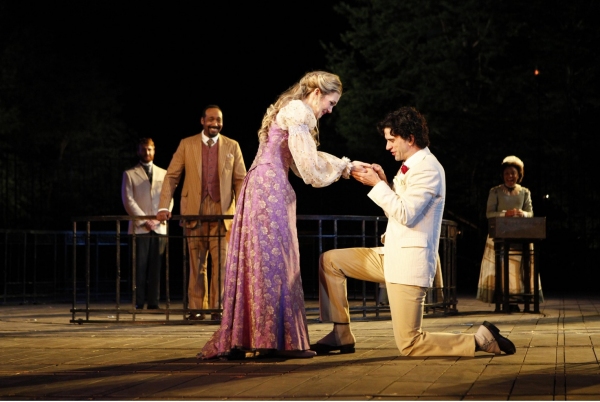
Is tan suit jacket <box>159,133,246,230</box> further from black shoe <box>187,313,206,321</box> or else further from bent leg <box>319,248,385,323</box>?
bent leg <box>319,248,385,323</box>

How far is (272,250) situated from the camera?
6543 millimetres

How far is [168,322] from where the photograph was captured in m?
9.54

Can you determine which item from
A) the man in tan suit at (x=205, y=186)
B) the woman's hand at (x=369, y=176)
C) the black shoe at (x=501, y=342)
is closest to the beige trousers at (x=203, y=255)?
the man in tan suit at (x=205, y=186)

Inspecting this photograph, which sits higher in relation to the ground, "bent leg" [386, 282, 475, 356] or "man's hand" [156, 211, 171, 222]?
"man's hand" [156, 211, 171, 222]

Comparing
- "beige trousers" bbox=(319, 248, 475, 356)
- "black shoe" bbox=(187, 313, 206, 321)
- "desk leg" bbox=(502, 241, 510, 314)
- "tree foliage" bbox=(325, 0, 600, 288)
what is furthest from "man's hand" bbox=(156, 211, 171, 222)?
"tree foliage" bbox=(325, 0, 600, 288)

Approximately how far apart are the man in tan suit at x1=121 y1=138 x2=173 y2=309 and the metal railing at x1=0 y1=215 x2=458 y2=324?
299 millimetres

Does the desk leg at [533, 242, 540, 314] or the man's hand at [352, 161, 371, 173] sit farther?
the desk leg at [533, 242, 540, 314]

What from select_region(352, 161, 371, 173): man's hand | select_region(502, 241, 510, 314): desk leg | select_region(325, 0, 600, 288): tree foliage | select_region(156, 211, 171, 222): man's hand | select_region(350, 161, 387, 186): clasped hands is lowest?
select_region(502, 241, 510, 314): desk leg

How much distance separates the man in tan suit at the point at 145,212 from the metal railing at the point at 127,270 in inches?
11.8

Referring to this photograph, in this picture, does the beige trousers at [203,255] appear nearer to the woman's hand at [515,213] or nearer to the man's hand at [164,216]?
the man's hand at [164,216]

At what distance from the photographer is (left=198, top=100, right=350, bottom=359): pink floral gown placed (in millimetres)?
6477

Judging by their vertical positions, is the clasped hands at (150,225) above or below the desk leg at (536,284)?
above

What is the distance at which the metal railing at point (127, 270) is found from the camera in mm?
9680

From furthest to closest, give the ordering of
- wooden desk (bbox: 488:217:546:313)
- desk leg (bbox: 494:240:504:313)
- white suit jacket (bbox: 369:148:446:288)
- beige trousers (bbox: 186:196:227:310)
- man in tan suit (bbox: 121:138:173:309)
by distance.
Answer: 1. man in tan suit (bbox: 121:138:173:309)
2. desk leg (bbox: 494:240:504:313)
3. wooden desk (bbox: 488:217:546:313)
4. beige trousers (bbox: 186:196:227:310)
5. white suit jacket (bbox: 369:148:446:288)
